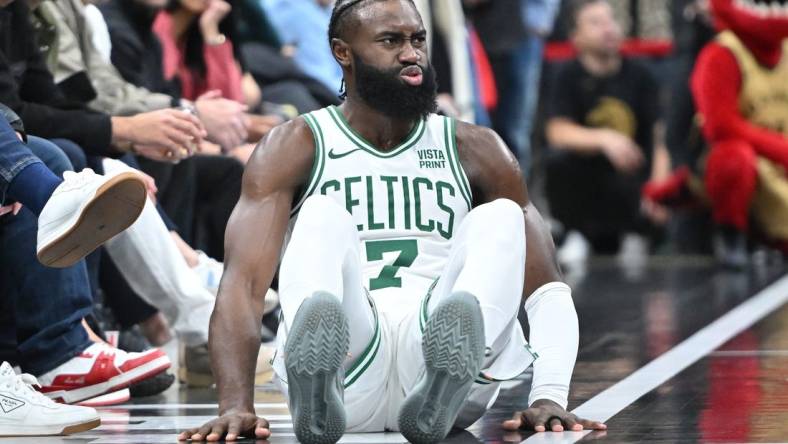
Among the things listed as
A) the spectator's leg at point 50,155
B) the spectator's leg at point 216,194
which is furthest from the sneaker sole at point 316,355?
the spectator's leg at point 216,194

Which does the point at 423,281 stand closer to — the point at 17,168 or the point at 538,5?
the point at 17,168

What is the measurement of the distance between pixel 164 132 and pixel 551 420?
6.76ft

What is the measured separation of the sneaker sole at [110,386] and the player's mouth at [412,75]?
4.82ft

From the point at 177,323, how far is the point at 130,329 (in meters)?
0.56

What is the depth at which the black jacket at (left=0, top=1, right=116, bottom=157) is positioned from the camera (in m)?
5.85

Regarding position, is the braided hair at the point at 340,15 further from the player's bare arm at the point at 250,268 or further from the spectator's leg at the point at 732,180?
the spectator's leg at the point at 732,180

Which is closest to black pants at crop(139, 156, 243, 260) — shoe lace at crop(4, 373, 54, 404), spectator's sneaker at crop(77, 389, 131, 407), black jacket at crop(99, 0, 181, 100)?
black jacket at crop(99, 0, 181, 100)

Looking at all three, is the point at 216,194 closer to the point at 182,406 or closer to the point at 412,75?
the point at 182,406

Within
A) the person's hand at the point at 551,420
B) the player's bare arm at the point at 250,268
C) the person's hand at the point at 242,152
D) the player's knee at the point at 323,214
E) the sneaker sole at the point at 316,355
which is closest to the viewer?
the sneaker sole at the point at 316,355

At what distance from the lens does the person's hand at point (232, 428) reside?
4.33 metres

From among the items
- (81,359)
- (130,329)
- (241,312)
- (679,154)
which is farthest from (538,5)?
(241,312)

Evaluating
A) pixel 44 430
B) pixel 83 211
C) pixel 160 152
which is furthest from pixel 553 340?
pixel 160 152

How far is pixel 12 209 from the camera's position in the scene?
530 cm

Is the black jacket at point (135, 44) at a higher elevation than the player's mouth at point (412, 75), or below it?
below
